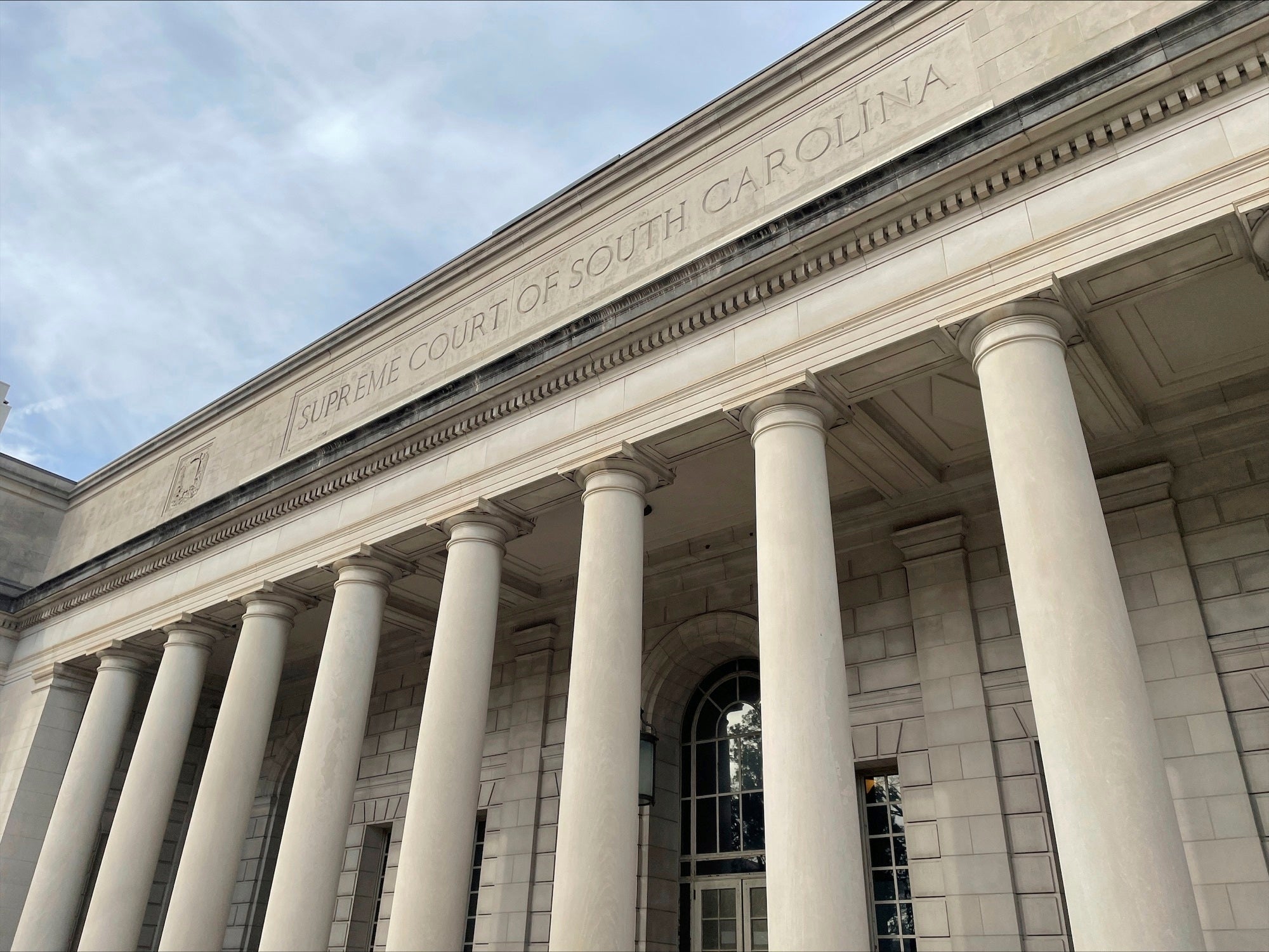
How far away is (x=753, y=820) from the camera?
57.4 feet

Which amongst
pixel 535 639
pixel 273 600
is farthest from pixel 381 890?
pixel 273 600

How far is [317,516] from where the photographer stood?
18281 mm

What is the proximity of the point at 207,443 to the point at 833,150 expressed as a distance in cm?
1727

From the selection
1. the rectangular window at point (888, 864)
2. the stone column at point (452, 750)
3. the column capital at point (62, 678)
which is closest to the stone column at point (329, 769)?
the stone column at point (452, 750)

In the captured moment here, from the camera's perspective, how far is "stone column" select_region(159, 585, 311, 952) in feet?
53.0

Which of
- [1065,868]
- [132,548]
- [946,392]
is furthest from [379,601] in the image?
[1065,868]

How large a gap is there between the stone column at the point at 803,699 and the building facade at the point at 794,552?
0.17 feet

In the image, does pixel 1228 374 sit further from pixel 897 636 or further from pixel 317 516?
pixel 317 516

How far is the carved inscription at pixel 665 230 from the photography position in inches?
520

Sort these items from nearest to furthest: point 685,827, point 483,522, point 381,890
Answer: point 483,522 < point 685,827 < point 381,890

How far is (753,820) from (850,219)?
11.1 m

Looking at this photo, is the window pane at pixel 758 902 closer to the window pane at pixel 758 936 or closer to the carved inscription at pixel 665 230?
the window pane at pixel 758 936

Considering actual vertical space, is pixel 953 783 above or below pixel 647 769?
below

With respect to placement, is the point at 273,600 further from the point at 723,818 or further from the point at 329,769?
the point at 723,818
